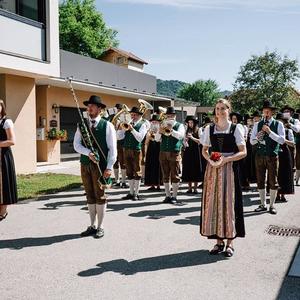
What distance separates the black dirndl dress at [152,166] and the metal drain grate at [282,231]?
14.5 ft

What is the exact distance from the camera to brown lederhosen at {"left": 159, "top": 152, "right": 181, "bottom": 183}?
9477 mm

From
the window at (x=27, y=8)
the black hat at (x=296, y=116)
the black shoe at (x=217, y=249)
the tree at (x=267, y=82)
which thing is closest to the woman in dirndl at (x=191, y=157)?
the black hat at (x=296, y=116)

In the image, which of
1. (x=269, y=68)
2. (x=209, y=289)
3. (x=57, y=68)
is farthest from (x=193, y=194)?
(x=269, y=68)

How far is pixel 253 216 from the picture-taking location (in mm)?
8078

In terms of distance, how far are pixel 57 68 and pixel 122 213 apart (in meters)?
8.37

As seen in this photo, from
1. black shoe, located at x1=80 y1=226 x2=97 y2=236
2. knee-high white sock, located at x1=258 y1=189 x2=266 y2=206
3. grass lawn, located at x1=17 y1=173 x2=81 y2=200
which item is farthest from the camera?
grass lawn, located at x1=17 y1=173 x2=81 y2=200

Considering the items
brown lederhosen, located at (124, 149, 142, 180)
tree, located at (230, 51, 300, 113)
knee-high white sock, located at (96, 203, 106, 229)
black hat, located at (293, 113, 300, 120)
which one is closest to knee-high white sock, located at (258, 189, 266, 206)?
brown lederhosen, located at (124, 149, 142, 180)

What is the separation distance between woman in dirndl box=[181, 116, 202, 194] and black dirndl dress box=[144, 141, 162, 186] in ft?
2.10

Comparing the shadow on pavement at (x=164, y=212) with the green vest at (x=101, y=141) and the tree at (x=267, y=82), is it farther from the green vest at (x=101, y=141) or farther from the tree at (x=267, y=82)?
the tree at (x=267, y=82)

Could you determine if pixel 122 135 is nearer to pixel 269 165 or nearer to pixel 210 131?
pixel 269 165

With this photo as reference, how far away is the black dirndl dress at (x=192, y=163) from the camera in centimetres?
1110

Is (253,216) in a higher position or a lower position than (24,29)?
lower

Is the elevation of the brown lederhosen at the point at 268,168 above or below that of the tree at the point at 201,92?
below

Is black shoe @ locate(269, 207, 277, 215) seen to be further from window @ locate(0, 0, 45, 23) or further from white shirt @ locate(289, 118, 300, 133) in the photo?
window @ locate(0, 0, 45, 23)
